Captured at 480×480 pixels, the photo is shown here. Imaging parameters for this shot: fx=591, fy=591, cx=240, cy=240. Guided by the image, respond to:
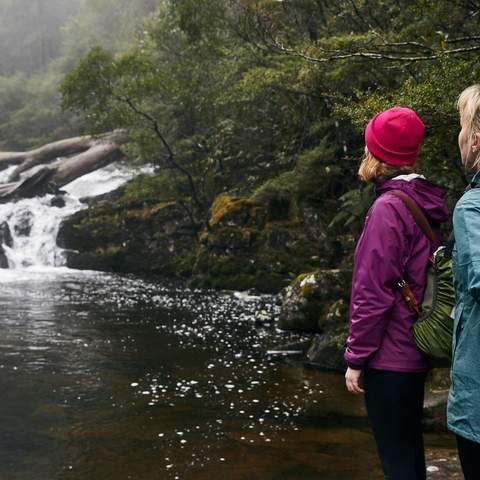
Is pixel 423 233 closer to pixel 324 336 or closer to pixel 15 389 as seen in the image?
pixel 15 389

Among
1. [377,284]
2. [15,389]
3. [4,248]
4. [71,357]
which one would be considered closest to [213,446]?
[15,389]

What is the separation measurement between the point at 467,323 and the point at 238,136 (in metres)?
20.0

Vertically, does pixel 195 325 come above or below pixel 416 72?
below

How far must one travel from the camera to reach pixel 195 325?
12.0 m

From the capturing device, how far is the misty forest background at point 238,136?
48.2 feet

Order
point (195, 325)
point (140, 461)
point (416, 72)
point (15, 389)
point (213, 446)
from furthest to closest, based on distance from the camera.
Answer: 1. point (195, 325)
2. point (416, 72)
3. point (15, 389)
4. point (213, 446)
5. point (140, 461)

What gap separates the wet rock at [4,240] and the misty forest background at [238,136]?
229 cm

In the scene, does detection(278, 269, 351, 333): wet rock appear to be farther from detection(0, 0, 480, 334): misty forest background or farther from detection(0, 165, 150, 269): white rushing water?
detection(0, 165, 150, 269): white rushing water

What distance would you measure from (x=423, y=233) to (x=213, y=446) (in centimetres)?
369

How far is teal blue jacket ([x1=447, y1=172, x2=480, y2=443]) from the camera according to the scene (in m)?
1.98

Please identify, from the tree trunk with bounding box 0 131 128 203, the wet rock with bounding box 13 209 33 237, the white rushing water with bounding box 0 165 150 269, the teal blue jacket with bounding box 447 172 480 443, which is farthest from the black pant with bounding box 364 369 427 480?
the tree trunk with bounding box 0 131 128 203

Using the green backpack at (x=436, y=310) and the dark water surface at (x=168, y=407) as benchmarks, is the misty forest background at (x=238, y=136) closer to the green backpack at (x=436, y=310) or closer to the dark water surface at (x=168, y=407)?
the dark water surface at (x=168, y=407)

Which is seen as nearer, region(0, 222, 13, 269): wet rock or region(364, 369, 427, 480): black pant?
region(364, 369, 427, 480): black pant

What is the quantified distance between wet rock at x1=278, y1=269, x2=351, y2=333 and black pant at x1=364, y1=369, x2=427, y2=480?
27.4 ft
